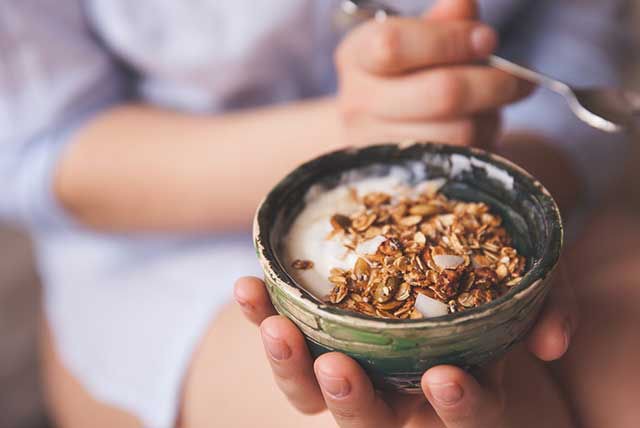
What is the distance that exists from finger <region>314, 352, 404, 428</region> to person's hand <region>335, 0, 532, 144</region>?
343 millimetres

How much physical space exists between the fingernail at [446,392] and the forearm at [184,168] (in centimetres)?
49

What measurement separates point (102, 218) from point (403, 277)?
0.58 metres

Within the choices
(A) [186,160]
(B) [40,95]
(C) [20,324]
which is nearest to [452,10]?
(A) [186,160]

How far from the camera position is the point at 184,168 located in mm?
918

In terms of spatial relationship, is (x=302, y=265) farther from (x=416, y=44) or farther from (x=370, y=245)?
(x=416, y=44)

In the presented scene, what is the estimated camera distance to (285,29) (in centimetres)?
97

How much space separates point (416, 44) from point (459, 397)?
396 millimetres

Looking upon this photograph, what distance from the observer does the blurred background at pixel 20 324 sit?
139 centimetres

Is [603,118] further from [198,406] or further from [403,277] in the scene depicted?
[198,406]

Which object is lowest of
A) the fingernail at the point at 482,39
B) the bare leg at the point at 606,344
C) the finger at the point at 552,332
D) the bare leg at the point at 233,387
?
the bare leg at the point at 606,344

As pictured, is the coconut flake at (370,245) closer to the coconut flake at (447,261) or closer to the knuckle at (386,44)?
the coconut flake at (447,261)

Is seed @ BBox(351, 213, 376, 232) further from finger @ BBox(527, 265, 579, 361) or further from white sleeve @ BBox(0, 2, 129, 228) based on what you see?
white sleeve @ BBox(0, 2, 129, 228)

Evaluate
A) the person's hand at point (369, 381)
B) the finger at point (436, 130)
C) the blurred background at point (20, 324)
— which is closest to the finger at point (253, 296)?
the person's hand at point (369, 381)

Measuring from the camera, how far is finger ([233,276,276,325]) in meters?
0.53
